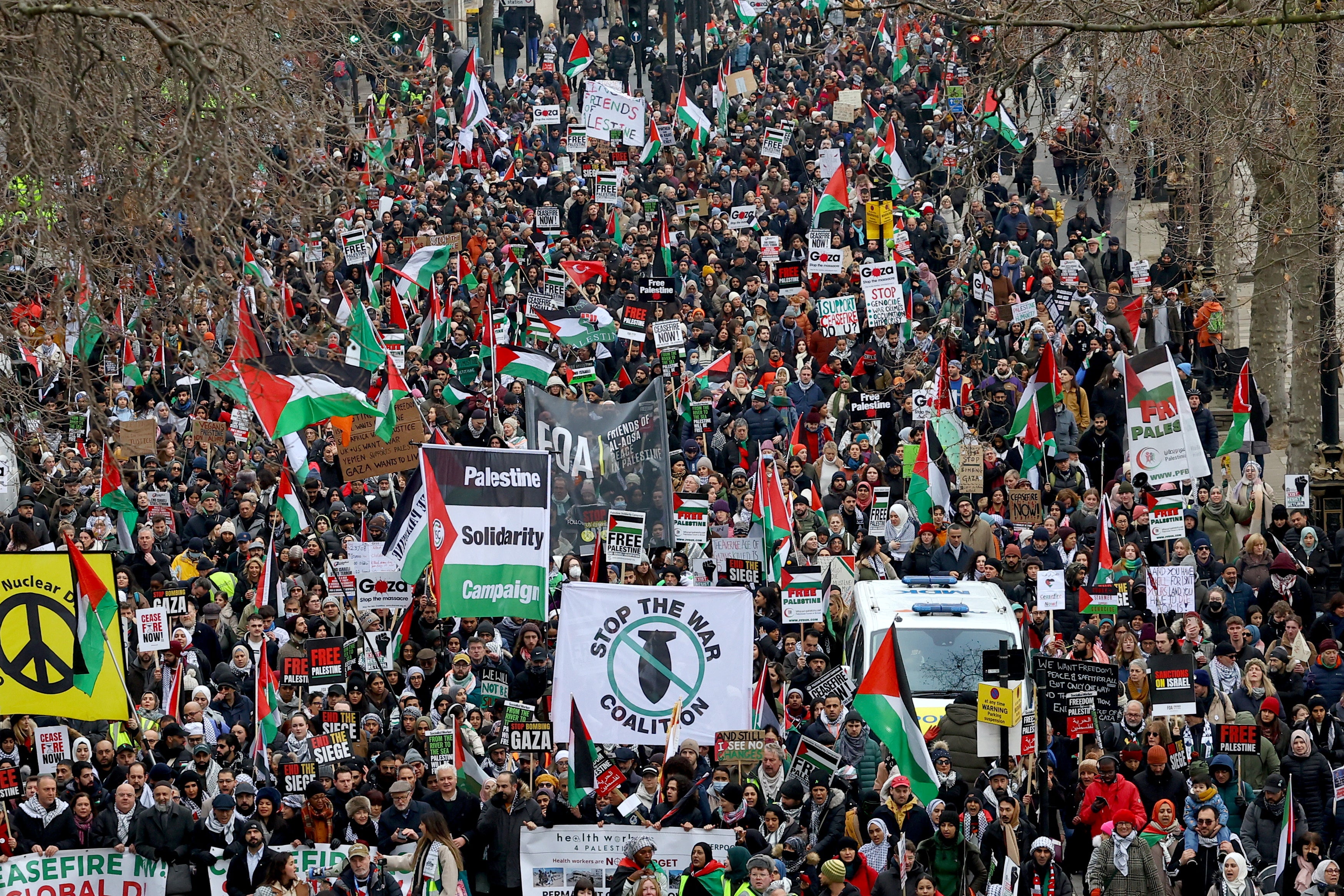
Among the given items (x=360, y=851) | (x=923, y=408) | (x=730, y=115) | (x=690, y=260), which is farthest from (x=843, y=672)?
(x=730, y=115)

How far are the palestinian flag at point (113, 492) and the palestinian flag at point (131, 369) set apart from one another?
3.90m

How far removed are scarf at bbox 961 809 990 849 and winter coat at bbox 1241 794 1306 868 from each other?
1670mm

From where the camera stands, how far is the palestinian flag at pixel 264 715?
49.3 feet

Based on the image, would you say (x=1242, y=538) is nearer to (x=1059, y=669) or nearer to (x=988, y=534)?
(x=988, y=534)

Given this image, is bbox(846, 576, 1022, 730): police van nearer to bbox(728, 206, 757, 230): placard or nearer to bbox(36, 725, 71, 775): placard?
bbox(36, 725, 71, 775): placard

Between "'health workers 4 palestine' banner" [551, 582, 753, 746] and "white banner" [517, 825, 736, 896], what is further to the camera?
"'health workers 4 palestine' banner" [551, 582, 753, 746]

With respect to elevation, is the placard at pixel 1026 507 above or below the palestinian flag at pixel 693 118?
below

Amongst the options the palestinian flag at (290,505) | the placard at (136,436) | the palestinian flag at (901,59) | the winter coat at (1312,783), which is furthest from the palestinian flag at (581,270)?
the winter coat at (1312,783)

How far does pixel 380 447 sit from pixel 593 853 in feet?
20.7

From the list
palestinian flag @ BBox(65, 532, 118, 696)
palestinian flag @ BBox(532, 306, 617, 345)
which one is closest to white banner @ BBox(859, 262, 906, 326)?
palestinian flag @ BBox(532, 306, 617, 345)

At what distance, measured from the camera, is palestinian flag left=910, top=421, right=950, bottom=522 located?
20.1 meters

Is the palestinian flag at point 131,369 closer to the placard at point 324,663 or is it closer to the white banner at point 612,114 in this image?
the placard at point 324,663

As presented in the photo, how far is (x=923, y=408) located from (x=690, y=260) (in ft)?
23.6

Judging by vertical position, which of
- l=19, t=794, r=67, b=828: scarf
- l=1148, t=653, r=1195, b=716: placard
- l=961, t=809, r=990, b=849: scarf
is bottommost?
l=961, t=809, r=990, b=849: scarf
